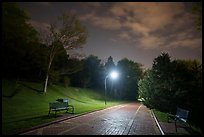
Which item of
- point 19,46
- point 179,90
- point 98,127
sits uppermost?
point 19,46

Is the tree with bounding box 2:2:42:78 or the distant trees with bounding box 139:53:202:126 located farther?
the tree with bounding box 2:2:42:78

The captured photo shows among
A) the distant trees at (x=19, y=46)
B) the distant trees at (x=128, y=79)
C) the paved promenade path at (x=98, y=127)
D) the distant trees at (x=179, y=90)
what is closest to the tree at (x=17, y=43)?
the distant trees at (x=19, y=46)

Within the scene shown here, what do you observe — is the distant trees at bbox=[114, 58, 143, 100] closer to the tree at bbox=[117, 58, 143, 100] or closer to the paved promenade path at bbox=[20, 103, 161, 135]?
the tree at bbox=[117, 58, 143, 100]

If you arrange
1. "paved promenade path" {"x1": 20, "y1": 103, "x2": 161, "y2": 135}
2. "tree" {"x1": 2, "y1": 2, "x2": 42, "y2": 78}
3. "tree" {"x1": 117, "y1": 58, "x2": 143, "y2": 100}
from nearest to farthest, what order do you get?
"paved promenade path" {"x1": 20, "y1": 103, "x2": 161, "y2": 135} → "tree" {"x1": 2, "y1": 2, "x2": 42, "y2": 78} → "tree" {"x1": 117, "y1": 58, "x2": 143, "y2": 100}

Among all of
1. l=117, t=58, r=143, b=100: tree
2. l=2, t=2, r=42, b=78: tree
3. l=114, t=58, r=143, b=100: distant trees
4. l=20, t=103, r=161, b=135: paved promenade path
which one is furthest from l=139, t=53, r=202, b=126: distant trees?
l=117, t=58, r=143, b=100: tree

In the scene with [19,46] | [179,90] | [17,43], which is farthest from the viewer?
[19,46]

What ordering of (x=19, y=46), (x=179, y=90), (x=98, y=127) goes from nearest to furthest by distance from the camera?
(x=98, y=127), (x=179, y=90), (x=19, y=46)

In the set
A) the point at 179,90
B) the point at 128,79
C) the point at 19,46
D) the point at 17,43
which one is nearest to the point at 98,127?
the point at 179,90

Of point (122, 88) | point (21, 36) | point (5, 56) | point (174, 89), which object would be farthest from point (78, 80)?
point (174, 89)

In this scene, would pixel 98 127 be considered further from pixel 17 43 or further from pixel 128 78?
pixel 128 78

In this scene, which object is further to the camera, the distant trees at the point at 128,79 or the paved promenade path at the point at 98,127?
the distant trees at the point at 128,79

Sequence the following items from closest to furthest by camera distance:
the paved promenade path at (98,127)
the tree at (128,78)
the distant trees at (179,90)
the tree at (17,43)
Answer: the paved promenade path at (98,127) < the distant trees at (179,90) < the tree at (17,43) < the tree at (128,78)

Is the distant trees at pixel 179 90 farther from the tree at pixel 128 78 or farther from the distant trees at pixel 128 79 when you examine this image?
the tree at pixel 128 78

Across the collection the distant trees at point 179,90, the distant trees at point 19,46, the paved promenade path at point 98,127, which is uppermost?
the distant trees at point 19,46
